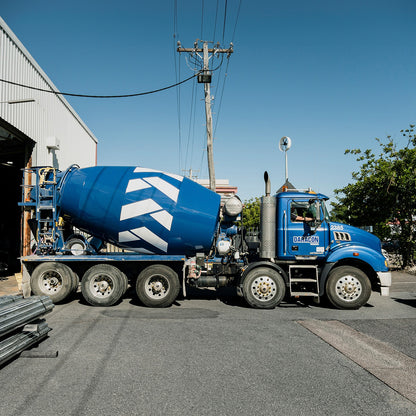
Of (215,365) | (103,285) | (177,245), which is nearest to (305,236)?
(177,245)

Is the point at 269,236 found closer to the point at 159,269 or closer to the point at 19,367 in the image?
the point at 159,269

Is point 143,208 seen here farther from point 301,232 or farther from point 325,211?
point 325,211

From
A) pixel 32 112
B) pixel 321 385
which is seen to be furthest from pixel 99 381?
pixel 32 112

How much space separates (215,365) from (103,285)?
459 cm

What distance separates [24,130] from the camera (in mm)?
12102

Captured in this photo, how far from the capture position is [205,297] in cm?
999

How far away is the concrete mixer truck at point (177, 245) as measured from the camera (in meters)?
8.37

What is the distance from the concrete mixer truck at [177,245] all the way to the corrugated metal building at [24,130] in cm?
351

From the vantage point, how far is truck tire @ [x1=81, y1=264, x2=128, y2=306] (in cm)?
841

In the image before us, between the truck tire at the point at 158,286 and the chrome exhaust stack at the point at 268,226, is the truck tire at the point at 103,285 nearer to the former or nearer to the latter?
the truck tire at the point at 158,286

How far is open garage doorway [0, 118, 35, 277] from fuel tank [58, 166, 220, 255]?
6.22 m

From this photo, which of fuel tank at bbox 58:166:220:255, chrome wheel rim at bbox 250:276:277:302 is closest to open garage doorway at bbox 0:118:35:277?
fuel tank at bbox 58:166:220:255

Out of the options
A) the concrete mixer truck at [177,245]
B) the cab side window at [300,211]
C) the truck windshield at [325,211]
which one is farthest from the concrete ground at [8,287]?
the truck windshield at [325,211]

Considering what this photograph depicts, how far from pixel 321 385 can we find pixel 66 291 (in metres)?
6.54
